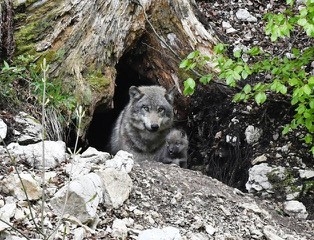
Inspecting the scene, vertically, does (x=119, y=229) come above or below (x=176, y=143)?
above

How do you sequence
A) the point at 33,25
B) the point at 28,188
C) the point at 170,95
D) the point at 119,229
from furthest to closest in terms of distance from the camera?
the point at 170,95 < the point at 33,25 < the point at 119,229 < the point at 28,188

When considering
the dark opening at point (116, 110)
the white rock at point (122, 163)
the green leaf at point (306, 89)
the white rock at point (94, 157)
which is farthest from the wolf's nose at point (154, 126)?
the green leaf at point (306, 89)

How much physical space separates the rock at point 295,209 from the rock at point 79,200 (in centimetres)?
332

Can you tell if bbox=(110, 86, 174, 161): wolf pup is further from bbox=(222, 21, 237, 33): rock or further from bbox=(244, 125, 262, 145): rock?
bbox=(222, 21, 237, 33): rock

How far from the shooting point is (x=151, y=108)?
8.50 metres

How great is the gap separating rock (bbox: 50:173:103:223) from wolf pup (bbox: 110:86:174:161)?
143 inches

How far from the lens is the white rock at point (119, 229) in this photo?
4.68 metres

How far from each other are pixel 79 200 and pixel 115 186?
750 mm

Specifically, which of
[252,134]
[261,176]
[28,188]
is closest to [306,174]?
[261,176]

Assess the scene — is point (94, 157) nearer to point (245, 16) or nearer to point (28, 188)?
point (28, 188)

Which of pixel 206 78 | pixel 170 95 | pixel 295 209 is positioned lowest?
pixel 295 209

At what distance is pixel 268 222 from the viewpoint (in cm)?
609

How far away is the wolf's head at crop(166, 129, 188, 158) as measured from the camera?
8.73m

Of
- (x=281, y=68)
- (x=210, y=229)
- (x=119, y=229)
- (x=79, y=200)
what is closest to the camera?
(x=79, y=200)
